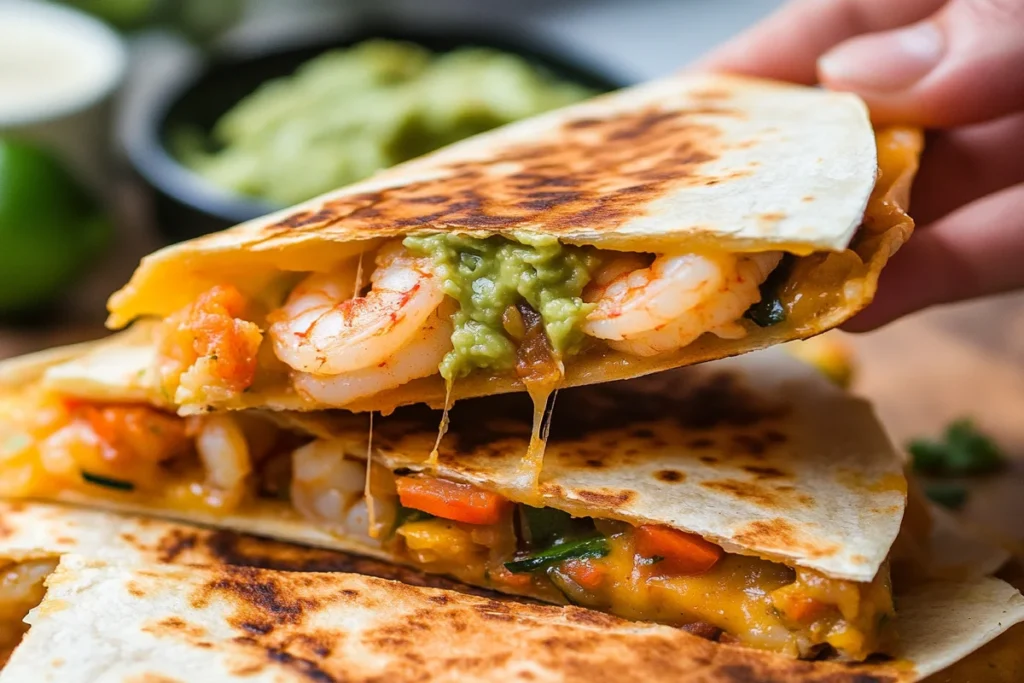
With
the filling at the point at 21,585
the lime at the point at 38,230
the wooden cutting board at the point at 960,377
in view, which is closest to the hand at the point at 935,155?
the wooden cutting board at the point at 960,377

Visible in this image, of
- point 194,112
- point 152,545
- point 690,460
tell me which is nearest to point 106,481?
point 152,545

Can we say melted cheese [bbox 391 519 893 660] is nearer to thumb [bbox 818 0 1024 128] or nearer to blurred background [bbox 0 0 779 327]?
thumb [bbox 818 0 1024 128]

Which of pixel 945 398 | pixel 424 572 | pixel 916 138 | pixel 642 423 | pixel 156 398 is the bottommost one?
pixel 945 398

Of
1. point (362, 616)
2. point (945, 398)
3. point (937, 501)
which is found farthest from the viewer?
point (945, 398)

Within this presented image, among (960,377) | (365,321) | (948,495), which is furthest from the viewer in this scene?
(960,377)

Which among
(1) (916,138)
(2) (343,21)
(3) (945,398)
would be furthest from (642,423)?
(2) (343,21)

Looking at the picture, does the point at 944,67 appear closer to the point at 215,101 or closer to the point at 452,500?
the point at 452,500

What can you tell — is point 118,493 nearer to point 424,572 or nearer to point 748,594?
point 424,572

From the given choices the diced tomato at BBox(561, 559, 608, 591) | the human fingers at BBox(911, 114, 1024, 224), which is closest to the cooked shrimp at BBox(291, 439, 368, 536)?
the diced tomato at BBox(561, 559, 608, 591)

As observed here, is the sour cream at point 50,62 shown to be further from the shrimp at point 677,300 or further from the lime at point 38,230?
the shrimp at point 677,300
